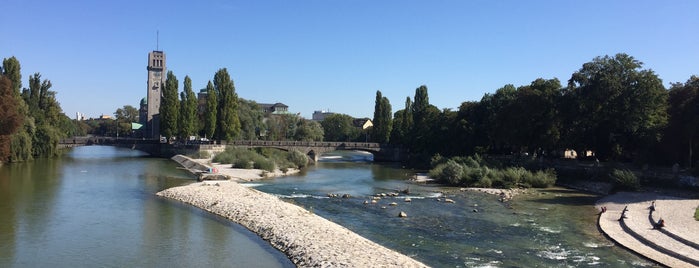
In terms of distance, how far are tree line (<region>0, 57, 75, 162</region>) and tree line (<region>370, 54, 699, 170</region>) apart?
5807cm

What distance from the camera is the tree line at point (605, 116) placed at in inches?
1907

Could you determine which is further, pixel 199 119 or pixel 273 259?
pixel 199 119

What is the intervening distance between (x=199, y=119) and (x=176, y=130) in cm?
1340

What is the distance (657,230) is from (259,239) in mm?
20691

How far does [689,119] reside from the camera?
4356 cm

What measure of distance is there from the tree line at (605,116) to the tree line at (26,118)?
2286 inches

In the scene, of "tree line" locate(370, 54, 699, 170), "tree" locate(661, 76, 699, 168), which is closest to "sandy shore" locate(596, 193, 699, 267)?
"tree" locate(661, 76, 699, 168)

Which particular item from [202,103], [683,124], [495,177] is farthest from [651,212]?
[202,103]

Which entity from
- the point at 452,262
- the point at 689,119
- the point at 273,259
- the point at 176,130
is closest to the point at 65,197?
the point at 273,259

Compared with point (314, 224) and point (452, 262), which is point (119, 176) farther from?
point (452, 262)

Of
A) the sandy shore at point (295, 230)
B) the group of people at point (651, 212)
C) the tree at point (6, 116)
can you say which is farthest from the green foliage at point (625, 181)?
the tree at point (6, 116)

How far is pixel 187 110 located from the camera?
9125cm

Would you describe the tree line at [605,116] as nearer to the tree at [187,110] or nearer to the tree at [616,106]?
the tree at [616,106]

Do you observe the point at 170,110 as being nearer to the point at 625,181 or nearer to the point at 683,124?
the point at 625,181
